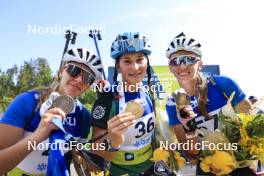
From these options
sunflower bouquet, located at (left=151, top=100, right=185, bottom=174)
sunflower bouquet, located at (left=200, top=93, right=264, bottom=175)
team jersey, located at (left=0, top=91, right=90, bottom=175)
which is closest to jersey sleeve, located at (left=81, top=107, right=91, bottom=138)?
team jersey, located at (left=0, top=91, right=90, bottom=175)

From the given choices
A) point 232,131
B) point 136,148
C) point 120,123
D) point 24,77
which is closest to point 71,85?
point 120,123

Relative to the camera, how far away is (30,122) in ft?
13.3

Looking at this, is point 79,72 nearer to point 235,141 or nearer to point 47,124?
point 47,124

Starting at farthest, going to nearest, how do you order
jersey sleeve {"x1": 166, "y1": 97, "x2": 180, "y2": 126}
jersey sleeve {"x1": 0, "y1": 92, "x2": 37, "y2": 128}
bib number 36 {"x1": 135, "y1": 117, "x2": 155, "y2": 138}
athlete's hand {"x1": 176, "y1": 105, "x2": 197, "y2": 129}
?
bib number 36 {"x1": 135, "y1": 117, "x2": 155, "y2": 138} → jersey sleeve {"x1": 166, "y1": 97, "x2": 180, "y2": 126} → jersey sleeve {"x1": 0, "y1": 92, "x2": 37, "y2": 128} → athlete's hand {"x1": 176, "y1": 105, "x2": 197, "y2": 129}

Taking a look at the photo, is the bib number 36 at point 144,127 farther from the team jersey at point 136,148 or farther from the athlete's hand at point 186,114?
the athlete's hand at point 186,114

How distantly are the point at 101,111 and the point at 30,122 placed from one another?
0.94 metres

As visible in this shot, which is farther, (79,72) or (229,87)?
(229,87)

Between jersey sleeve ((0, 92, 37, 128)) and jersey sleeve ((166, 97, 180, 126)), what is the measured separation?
1.81 meters

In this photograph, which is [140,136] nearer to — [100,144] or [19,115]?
[100,144]

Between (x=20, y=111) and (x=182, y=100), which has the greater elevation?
(x=182, y=100)

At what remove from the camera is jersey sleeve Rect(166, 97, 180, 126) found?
466 cm

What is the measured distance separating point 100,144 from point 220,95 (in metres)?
1.95

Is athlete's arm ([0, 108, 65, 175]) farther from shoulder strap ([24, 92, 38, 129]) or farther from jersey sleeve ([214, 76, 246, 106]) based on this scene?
jersey sleeve ([214, 76, 246, 106])

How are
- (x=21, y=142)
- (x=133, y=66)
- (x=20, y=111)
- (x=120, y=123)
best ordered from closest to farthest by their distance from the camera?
(x=21, y=142), (x=120, y=123), (x=20, y=111), (x=133, y=66)
